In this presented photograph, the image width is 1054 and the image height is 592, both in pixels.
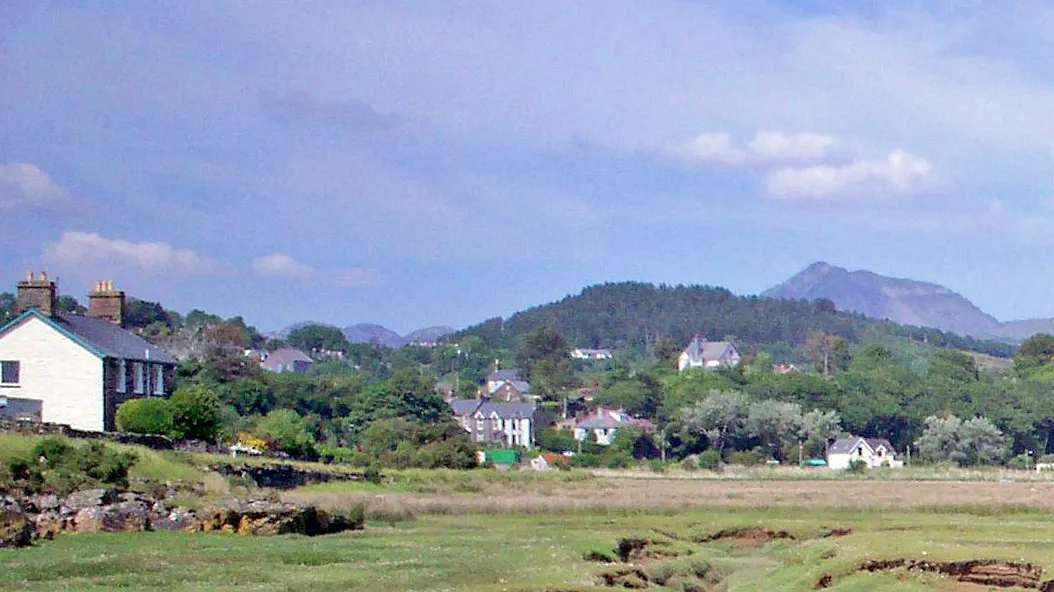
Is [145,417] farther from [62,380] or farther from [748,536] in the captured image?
[748,536]

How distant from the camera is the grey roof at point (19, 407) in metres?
59.1

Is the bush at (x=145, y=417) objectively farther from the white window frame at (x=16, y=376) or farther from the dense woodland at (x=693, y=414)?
the dense woodland at (x=693, y=414)

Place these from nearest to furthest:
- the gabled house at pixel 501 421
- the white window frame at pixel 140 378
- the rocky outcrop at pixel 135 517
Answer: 1. the rocky outcrop at pixel 135 517
2. the white window frame at pixel 140 378
3. the gabled house at pixel 501 421

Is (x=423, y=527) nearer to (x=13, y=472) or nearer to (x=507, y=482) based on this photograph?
(x=13, y=472)

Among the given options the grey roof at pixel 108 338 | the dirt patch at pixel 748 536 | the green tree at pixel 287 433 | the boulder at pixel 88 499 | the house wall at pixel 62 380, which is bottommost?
the dirt patch at pixel 748 536

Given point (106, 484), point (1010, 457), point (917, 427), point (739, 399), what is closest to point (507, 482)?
point (106, 484)

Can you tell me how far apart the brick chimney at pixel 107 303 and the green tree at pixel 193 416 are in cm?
583

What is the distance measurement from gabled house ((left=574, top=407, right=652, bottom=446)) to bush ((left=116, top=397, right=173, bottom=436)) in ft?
356

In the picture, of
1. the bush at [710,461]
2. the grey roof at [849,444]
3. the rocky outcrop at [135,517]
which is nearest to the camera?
the rocky outcrop at [135,517]

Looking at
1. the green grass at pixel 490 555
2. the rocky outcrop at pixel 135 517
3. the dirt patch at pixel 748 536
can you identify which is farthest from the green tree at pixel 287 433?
the rocky outcrop at pixel 135 517

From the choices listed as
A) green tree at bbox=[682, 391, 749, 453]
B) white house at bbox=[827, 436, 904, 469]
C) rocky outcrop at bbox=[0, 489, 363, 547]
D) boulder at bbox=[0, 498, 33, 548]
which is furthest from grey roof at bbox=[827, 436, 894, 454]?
boulder at bbox=[0, 498, 33, 548]

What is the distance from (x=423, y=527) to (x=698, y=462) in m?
82.6

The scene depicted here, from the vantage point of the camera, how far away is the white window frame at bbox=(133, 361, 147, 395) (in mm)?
66562

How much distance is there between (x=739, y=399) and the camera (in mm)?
150500
